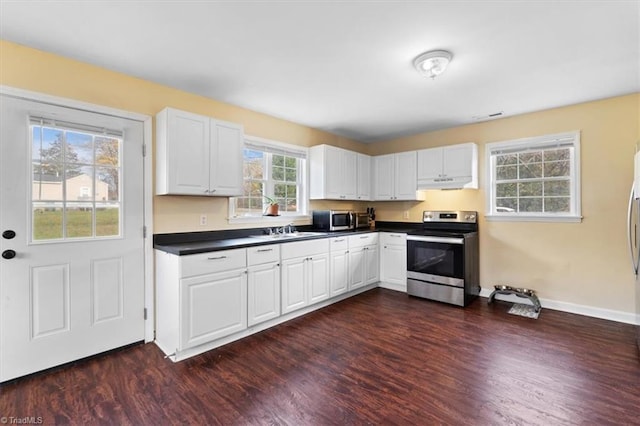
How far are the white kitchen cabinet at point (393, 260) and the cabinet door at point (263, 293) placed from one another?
204cm

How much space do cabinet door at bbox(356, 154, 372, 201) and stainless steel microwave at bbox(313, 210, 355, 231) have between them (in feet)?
2.02

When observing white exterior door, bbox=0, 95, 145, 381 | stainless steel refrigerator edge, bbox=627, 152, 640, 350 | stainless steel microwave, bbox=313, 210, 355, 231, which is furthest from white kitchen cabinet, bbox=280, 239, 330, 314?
stainless steel refrigerator edge, bbox=627, 152, 640, 350

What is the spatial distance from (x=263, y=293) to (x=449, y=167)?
3097 millimetres

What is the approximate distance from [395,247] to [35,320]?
13.1 feet

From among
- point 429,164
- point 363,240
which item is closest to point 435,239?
point 363,240

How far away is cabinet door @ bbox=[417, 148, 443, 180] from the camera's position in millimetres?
4348

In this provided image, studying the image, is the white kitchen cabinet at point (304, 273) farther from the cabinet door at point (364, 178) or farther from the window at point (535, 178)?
the window at point (535, 178)

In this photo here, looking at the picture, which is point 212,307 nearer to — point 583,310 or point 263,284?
point 263,284

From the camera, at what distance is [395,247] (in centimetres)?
448

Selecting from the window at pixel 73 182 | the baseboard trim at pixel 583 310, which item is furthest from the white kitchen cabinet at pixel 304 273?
the baseboard trim at pixel 583 310

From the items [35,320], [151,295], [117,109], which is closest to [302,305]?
[151,295]

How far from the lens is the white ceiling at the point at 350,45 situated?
1873mm

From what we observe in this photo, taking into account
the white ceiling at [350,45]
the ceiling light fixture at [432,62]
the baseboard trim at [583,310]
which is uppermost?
the white ceiling at [350,45]

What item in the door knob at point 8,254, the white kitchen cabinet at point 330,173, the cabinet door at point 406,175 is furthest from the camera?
the cabinet door at point 406,175
